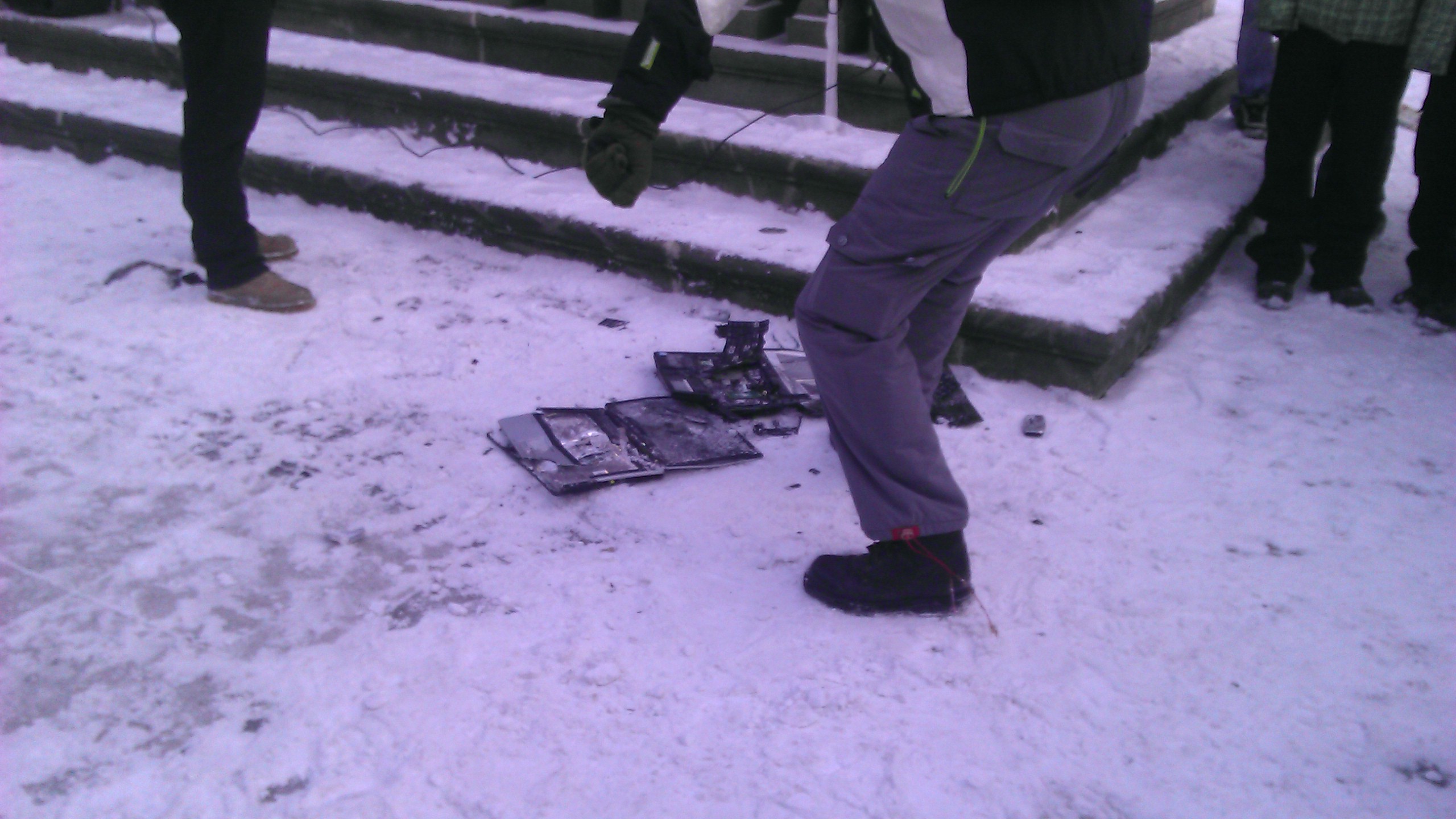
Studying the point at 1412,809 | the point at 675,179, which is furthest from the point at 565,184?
the point at 1412,809

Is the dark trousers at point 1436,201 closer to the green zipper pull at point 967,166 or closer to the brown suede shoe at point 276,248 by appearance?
the green zipper pull at point 967,166

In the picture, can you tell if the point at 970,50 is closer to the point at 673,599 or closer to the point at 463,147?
the point at 673,599

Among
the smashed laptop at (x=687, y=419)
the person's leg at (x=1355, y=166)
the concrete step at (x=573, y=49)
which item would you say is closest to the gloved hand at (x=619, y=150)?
the smashed laptop at (x=687, y=419)

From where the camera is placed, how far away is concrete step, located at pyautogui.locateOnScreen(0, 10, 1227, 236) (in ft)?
13.6

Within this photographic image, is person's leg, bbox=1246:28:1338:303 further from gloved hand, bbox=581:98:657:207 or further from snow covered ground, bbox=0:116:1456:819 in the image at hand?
gloved hand, bbox=581:98:657:207

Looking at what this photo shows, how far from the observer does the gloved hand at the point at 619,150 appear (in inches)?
87.4

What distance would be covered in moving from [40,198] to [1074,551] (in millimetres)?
4447

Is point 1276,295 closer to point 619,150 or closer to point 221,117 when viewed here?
point 619,150

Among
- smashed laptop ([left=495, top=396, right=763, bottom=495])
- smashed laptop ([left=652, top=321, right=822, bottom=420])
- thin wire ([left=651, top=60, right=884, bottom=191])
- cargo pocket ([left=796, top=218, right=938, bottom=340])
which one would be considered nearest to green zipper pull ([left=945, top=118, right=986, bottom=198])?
cargo pocket ([left=796, top=218, right=938, bottom=340])

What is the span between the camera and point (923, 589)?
2406mm

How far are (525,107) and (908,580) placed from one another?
293cm

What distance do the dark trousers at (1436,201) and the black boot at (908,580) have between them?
2489 mm

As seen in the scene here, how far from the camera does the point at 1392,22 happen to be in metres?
3.53

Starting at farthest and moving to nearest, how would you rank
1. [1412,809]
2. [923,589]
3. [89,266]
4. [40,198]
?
[40,198], [89,266], [923,589], [1412,809]
